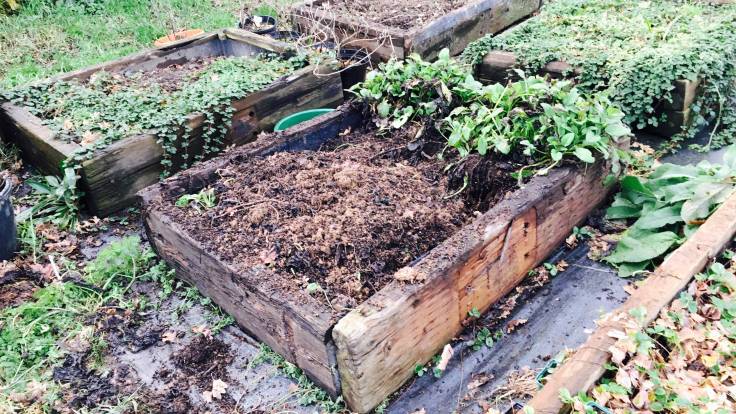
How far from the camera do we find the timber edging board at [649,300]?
2.08 meters

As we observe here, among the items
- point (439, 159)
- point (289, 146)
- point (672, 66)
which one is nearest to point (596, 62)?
point (672, 66)

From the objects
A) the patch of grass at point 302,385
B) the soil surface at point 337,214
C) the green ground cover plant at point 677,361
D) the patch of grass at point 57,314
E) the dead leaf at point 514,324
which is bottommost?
the dead leaf at point 514,324

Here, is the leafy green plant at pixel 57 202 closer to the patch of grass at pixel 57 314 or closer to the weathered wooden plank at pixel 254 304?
the patch of grass at pixel 57 314

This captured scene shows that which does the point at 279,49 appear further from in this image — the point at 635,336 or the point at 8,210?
the point at 635,336

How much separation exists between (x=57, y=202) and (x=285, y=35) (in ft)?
8.50

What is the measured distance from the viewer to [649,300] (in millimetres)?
2432

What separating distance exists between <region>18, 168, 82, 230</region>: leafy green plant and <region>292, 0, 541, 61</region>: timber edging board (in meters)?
2.33

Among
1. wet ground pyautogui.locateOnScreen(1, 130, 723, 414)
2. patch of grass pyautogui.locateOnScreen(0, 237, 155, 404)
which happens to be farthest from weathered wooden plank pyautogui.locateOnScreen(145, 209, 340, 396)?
patch of grass pyautogui.locateOnScreen(0, 237, 155, 404)

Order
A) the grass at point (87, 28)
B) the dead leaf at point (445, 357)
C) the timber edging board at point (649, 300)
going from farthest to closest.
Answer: the grass at point (87, 28) → the dead leaf at point (445, 357) → the timber edging board at point (649, 300)

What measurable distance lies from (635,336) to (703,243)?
77 centimetres

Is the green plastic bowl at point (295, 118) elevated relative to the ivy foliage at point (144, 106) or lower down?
lower down

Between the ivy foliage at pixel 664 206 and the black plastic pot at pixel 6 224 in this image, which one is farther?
the black plastic pot at pixel 6 224

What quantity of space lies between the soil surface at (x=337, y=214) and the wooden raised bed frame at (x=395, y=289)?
114 mm

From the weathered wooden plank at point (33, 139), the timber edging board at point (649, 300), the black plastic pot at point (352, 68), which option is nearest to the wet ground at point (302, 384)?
the timber edging board at point (649, 300)
